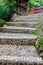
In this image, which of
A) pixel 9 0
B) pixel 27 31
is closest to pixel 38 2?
pixel 9 0

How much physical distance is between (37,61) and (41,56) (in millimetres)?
282

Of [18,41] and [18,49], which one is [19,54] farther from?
[18,41]

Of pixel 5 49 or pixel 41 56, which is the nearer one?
pixel 41 56

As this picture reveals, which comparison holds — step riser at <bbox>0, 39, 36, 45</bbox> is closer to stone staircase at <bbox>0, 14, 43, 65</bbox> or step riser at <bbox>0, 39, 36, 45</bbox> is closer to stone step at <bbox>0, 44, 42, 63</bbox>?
stone staircase at <bbox>0, 14, 43, 65</bbox>

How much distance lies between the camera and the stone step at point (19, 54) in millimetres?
2877

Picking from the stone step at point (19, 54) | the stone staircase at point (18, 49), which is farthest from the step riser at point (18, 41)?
the stone step at point (19, 54)

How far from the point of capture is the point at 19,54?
338 cm

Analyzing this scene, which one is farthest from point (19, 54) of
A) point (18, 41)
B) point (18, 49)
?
point (18, 41)

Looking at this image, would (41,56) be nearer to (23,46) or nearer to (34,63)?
(34,63)

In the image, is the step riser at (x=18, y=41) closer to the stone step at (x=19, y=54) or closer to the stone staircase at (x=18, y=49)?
the stone staircase at (x=18, y=49)

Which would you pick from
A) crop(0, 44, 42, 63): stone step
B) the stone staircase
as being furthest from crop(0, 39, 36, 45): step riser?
crop(0, 44, 42, 63): stone step

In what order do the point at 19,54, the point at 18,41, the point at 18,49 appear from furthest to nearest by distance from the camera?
the point at 18,41 → the point at 18,49 → the point at 19,54

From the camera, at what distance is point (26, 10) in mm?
9367

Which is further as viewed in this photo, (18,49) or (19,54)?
(18,49)
